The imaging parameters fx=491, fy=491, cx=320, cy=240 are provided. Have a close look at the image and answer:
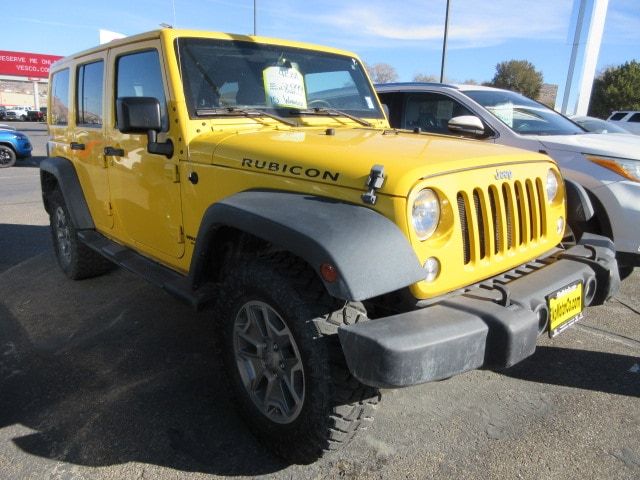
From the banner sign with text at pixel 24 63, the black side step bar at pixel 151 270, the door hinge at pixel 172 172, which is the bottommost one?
the black side step bar at pixel 151 270

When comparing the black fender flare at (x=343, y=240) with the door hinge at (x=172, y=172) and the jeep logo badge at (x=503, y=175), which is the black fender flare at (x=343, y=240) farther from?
the door hinge at (x=172, y=172)

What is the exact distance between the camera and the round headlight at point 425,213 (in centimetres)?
197

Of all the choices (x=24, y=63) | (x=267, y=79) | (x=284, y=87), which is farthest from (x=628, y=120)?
(x=24, y=63)

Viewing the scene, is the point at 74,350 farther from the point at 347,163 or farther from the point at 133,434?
the point at 347,163

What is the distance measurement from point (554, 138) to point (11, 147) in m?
14.4

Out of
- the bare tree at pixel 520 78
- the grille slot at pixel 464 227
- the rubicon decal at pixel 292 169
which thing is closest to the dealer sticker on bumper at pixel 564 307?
the grille slot at pixel 464 227

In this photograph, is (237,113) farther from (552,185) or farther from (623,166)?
(623,166)

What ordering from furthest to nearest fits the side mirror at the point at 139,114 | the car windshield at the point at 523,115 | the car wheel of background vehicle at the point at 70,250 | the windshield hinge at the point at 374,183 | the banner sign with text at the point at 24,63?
1. the banner sign with text at the point at 24,63
2. the car windshield at the point at 523,115
3. the car wheel of background vehicle at the point at 70,250
4. the side mirror at the point at 139,114
5. the windshield hinge at the point at 374,183

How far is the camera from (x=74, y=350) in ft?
10.9

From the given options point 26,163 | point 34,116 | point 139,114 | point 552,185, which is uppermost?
point 139,114

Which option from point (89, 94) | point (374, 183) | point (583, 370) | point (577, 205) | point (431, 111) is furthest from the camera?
point (431, 111)

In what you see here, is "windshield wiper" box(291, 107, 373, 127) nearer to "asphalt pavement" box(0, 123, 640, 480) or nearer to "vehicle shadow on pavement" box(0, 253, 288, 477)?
"asphalt pavement" box(0, 123, 640, 480)

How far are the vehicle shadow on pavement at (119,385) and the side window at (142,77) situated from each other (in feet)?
4.92

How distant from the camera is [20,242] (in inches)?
239
